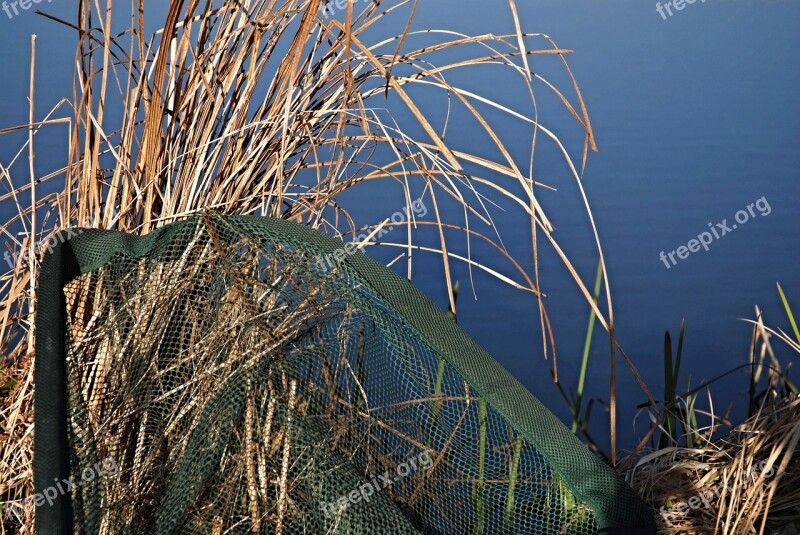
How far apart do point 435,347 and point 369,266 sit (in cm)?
11

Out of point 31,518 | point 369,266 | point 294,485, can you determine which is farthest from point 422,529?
point 31,518

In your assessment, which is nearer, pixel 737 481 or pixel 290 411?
pixel 290 411

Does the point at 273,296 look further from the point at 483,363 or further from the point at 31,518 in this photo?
the point at 31,518

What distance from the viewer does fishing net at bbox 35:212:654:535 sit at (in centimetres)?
84

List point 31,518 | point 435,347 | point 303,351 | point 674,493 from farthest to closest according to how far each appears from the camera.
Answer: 1. point 674,493
2. point 31,518
3. point 303,351
4. point 435,347

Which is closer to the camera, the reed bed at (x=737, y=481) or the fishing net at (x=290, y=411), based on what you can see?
the fishing net at (x=290, y=411)

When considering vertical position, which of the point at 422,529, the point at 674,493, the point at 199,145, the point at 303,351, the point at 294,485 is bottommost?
the point at 674,493

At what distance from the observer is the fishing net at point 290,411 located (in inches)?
32.9

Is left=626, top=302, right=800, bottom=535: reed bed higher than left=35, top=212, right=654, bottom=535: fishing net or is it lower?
lower

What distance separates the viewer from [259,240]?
909 mm

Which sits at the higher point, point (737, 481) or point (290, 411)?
point (290, 411)

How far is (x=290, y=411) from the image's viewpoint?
2.87ft

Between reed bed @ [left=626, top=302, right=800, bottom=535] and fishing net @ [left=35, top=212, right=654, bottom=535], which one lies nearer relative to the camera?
fishing net @ [left=35, top=212, right=654, bottom=535]

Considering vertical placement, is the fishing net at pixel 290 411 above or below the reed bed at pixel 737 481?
above
